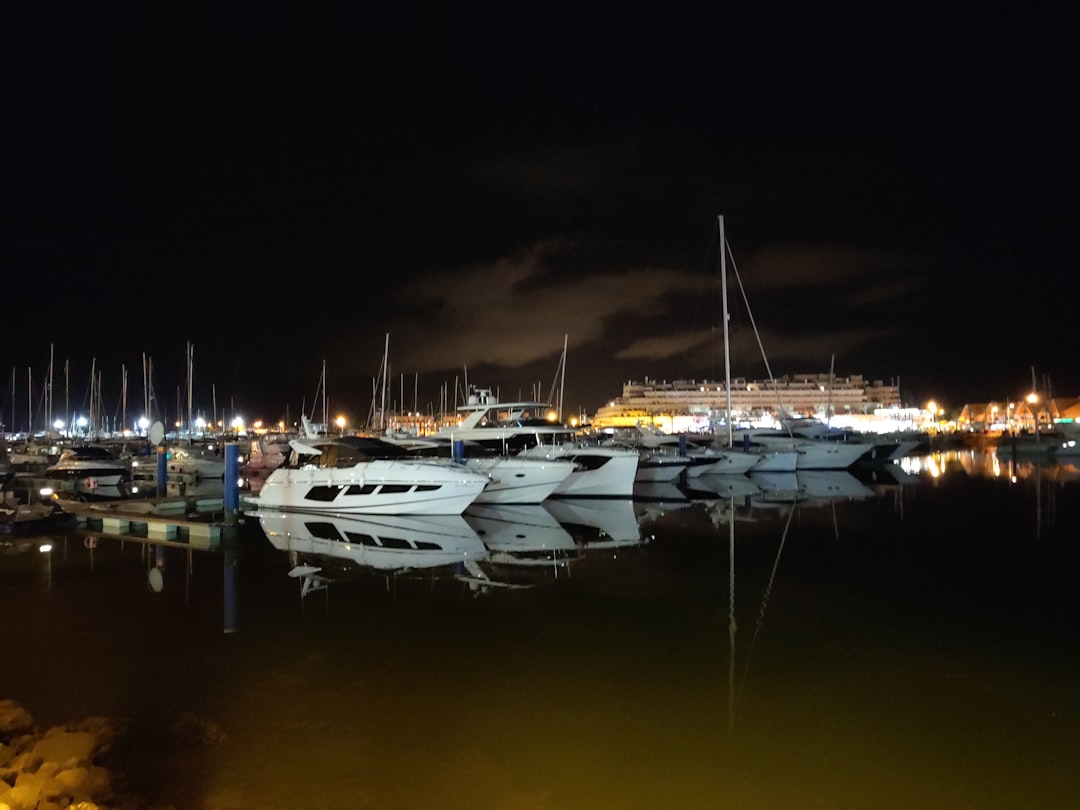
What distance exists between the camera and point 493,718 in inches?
329

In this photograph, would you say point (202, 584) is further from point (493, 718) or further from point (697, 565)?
point (697, 565)

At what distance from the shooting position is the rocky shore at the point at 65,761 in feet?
19.3

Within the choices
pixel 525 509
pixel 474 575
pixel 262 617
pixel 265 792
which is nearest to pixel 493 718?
pixel 265 792

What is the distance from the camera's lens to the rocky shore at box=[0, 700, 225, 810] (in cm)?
588

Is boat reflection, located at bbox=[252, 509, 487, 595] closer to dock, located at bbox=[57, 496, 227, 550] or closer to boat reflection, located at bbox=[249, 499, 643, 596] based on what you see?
boat reflection, located at bbox=[249, 499, 643, 596]

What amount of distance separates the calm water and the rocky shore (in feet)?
0.64

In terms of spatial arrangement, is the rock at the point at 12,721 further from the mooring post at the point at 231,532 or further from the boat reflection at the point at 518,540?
the boat reflection at the point at 518,540

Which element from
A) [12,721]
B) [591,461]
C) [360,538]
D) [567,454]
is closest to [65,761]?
[12,721]

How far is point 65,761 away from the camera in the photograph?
6832mm

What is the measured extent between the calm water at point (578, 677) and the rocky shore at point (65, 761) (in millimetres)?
195

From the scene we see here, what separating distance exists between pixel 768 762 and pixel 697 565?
1007 cm

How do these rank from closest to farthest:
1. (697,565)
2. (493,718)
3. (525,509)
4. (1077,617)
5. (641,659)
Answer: (493,718) → (641,659) → (1077,617) → (697,565) → (525,509)

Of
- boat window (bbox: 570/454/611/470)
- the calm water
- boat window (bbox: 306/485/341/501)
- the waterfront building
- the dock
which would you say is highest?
the waterfront building

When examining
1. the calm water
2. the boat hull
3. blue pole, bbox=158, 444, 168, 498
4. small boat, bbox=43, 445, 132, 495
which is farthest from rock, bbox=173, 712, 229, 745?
small boat, bbox=43, 445, 132, 495
